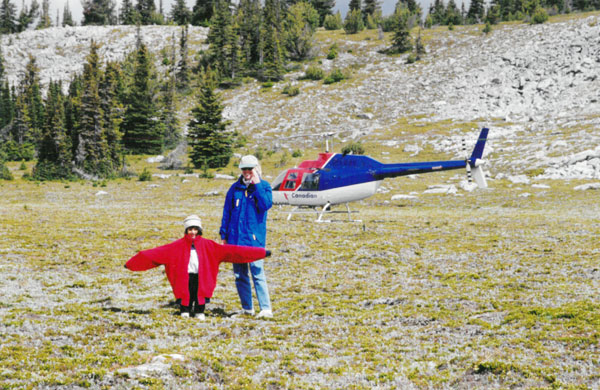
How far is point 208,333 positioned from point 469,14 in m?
128

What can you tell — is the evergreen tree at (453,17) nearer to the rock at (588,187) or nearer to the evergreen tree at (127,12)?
the evergreen tree at (127,12)

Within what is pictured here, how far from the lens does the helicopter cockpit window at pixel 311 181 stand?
76.3ft

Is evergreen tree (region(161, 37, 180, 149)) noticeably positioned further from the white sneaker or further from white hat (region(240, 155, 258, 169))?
the white sneaker

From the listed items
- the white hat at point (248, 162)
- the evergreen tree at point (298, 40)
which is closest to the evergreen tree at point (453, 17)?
the evergreen tree at point (298, 40)

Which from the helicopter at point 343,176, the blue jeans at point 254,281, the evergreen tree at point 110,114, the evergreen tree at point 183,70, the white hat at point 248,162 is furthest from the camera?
the evergreen tree at point 183,70

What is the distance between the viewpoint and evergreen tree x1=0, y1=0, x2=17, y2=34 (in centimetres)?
13375

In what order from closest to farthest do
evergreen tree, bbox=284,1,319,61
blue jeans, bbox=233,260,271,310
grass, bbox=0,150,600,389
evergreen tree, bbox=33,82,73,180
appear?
grass, bbox=0,150,600,389, blue jeans, bbox=233,260,271,310, evergreen tree, bbox=33,82,73,180, evergreen tree, bbox=284,1,319,61

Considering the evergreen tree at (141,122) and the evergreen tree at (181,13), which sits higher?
the evergreen tree at (181,13)

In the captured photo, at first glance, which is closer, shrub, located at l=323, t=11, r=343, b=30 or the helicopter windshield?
the helicopter windshield

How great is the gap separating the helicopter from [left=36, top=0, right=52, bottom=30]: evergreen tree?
5637 inches

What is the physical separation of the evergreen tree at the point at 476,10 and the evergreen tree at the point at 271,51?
2141 inches

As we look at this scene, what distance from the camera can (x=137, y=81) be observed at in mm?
63812

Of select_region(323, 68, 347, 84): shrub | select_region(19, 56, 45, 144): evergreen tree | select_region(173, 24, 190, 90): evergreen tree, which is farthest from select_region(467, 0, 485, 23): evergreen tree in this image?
select_region(19, 56, 45, 144): evergreen tree

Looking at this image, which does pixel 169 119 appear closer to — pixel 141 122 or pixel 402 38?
pixel 141 122
